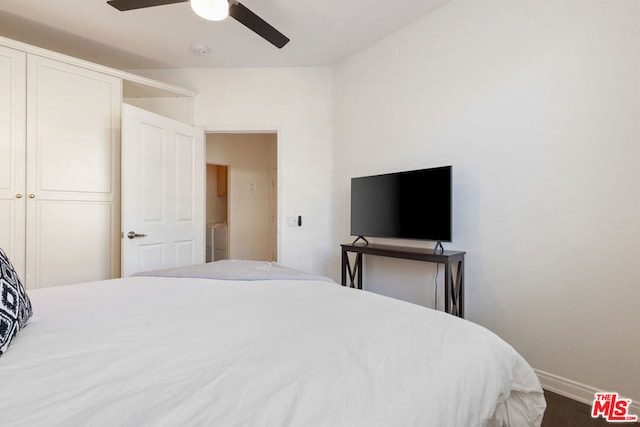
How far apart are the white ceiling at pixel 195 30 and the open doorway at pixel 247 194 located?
78.0 inches

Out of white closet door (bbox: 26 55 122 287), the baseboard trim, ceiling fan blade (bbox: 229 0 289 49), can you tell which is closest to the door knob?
white closet door (bbox: 26 55 122 287)

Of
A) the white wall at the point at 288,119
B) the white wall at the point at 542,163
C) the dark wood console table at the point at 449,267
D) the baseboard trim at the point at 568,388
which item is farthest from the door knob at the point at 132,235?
the baseboard trim at the point at 568,388

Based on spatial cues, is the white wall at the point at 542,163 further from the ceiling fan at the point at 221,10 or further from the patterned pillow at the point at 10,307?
the patterned pillow at the point at 10,307

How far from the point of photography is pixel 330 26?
8.41 ft

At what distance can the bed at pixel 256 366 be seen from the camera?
0.55 meters

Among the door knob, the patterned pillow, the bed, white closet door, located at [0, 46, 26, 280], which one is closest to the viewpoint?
the bed

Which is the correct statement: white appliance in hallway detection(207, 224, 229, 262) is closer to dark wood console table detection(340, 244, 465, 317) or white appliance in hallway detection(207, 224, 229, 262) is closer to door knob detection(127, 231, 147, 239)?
door knob detection(127, 231, 147, 239)

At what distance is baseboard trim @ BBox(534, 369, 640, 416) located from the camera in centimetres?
170

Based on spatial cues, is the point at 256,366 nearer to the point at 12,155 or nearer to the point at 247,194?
the point at 12,155

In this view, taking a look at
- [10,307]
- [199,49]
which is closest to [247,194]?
[199,49]

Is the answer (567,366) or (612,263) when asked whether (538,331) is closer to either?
(567,366)

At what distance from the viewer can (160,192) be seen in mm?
2834

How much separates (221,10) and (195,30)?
118cm

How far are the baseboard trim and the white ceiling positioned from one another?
106 inches
